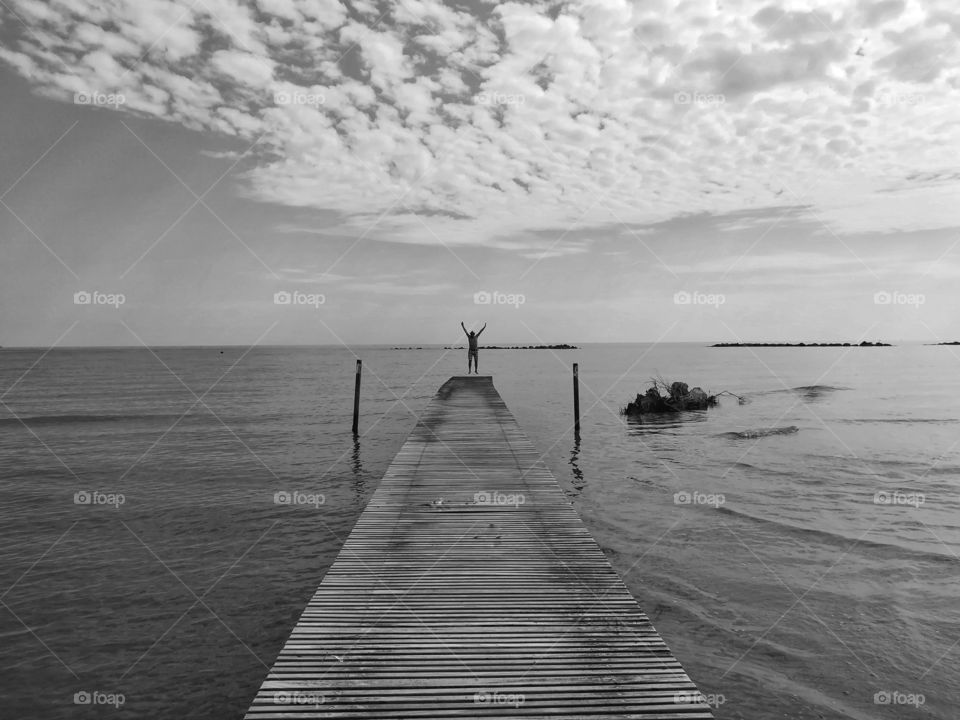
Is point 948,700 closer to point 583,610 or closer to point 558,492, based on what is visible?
point 583,610

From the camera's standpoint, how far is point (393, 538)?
7.52 metres

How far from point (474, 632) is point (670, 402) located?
88.5 ft

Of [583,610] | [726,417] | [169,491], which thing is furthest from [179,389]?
[583,610]

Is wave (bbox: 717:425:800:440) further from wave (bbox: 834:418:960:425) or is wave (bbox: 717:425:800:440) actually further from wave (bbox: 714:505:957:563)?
wave (bbox: 714:505:957:563)

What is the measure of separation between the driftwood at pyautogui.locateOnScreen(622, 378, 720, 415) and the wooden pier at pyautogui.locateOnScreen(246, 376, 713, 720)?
21.4m

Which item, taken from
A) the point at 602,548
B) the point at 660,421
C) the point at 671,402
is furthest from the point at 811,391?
the point at 602,548

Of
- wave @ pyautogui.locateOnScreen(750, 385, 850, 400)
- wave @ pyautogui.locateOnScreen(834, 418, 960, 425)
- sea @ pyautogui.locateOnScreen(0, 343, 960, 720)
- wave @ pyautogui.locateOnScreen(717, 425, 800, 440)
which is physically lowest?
sea @ pyautogui.locateOnScreen(0, 343, 960, 720)

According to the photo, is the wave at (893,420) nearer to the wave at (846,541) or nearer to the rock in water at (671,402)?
the rock in water at (671,402)

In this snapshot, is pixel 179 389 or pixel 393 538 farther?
pixel 179 389

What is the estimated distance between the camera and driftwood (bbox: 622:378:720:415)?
1145 inches

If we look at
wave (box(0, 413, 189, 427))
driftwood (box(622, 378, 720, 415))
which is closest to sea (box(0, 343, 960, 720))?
driftwood (box(622, 378, 720, 415))

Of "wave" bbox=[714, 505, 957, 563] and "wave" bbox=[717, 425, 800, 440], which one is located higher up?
"wave" bbox=[717, 425, 800, 440]

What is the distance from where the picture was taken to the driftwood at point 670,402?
29.1 meters

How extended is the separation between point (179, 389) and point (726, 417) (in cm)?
4461
